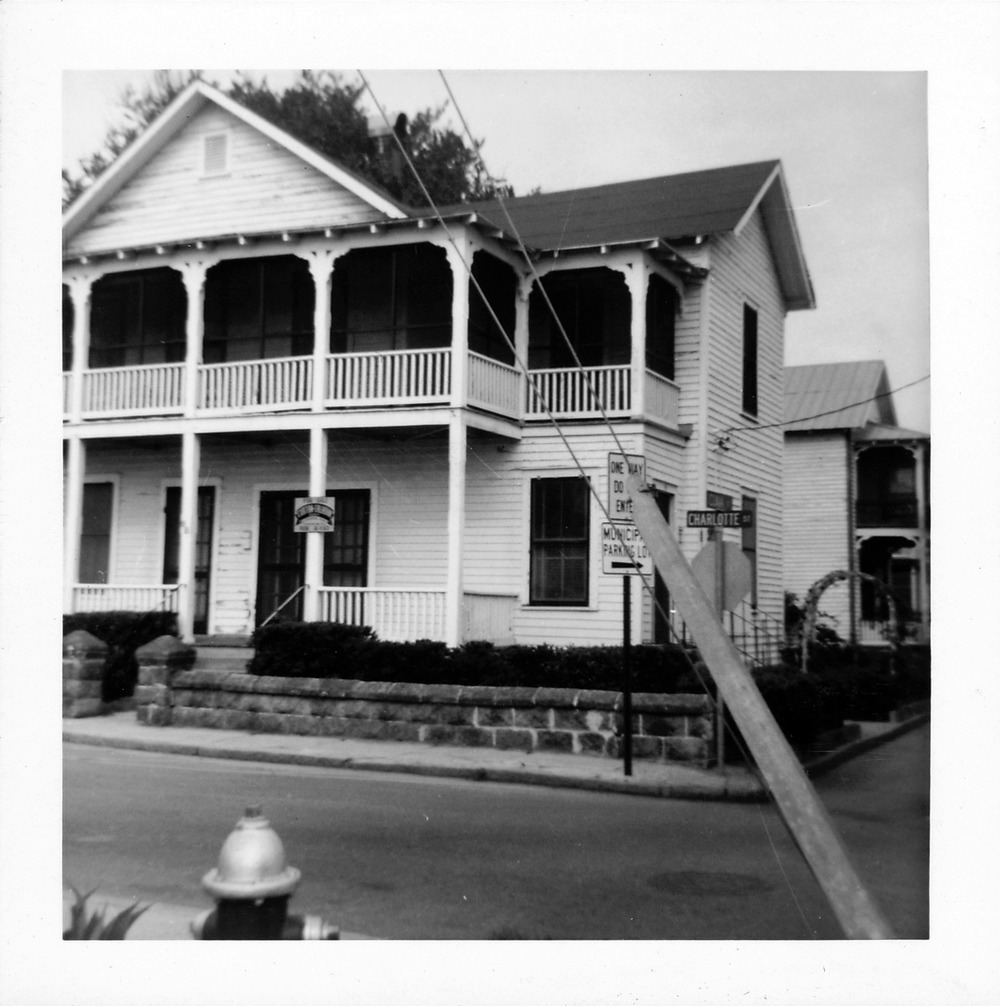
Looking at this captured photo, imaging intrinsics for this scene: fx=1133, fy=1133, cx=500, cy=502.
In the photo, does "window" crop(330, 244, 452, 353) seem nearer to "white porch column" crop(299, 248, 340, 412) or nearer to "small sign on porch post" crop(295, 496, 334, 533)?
"white porch column" crop(299, 248, 340, 412)

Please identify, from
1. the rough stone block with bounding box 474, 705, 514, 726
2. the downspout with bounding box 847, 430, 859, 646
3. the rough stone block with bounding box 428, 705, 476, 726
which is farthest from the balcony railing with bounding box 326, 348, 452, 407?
the downspout with bounding box 847, 430, 859, 646

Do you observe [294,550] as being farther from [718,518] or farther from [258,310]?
[718,518]

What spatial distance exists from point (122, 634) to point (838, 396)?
948cm

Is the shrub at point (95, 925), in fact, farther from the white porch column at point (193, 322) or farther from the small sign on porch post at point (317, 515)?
the white porch column at point (193, 322)

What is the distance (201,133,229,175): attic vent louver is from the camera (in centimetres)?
1655

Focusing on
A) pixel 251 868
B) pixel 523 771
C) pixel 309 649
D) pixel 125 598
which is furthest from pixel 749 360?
pixel 251 868

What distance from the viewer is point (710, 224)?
14.4m

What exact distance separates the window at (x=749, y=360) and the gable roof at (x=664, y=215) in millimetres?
719

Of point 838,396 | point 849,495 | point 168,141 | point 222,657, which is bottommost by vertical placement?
point 222,657

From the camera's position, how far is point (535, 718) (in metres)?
11.7

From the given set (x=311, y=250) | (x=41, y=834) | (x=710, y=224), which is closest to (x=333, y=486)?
(x=311, y=250)

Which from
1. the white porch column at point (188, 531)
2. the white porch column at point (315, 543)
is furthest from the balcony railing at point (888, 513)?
the white porch column at point (188, 531)
